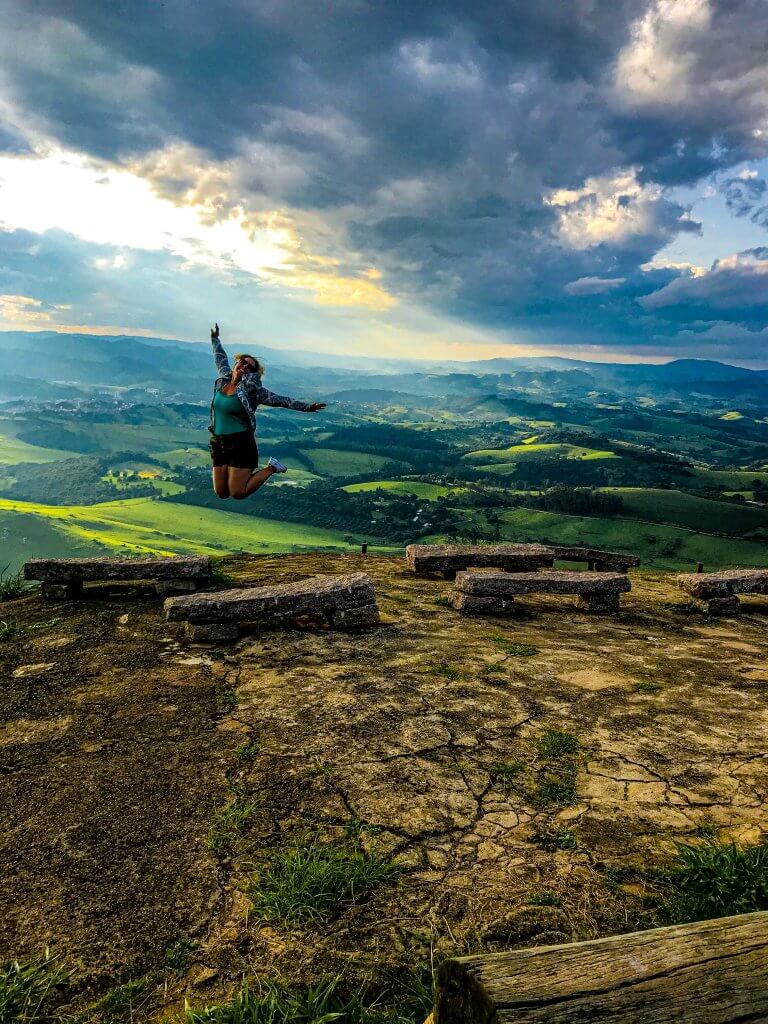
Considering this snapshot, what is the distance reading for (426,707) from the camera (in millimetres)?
5426

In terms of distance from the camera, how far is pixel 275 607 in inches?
279

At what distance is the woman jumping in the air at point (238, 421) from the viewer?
28.8ft

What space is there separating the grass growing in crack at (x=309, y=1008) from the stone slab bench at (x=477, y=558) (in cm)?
800

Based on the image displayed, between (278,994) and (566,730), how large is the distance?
11.0ft

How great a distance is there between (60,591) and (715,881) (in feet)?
29.2

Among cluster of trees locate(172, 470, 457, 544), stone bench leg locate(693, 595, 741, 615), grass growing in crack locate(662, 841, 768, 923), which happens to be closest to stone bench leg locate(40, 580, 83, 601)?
grass growing in crack locate(662, 841, 768, 923)

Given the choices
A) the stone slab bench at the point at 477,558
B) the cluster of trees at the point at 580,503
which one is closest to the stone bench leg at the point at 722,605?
the stone slab bench at the point at 477,558

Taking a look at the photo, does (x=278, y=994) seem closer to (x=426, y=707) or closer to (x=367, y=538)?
(x=426, y=707)

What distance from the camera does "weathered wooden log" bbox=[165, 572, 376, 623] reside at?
6.84 m

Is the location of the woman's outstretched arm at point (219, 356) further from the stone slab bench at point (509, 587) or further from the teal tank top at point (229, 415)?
the stone slab bench at point (509, 587)

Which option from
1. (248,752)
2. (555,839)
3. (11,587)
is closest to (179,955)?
(248,752)

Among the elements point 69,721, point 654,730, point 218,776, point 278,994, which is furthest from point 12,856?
point 654,730

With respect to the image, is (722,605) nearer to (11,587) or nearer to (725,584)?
(725,584)

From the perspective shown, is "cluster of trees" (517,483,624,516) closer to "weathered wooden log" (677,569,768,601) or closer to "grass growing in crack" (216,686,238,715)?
"weathered wooden log" (677,569,768,601)
